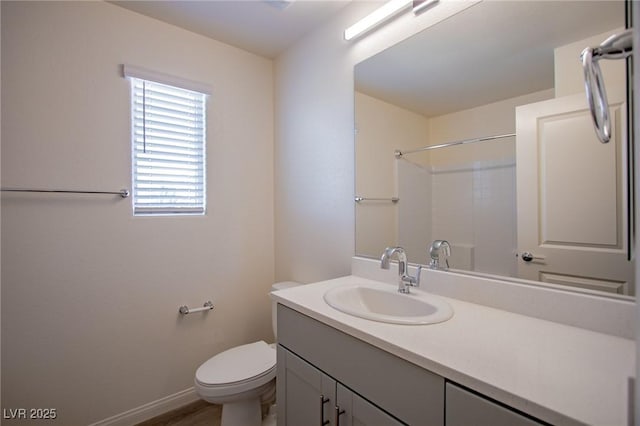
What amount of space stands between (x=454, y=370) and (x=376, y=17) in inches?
61.1

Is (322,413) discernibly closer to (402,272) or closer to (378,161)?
(402,272)

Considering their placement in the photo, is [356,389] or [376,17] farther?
[376,17]

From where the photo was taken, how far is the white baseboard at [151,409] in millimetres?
1682

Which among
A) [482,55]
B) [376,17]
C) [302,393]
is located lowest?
[302,393]

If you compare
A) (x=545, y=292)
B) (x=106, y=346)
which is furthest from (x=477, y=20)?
(x=106, y=346)

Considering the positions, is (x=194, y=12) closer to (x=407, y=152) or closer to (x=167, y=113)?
(x=167, y=113)

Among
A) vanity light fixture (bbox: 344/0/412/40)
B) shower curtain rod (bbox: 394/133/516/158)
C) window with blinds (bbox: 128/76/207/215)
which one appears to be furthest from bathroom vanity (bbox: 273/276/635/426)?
vanity light fixture (bbox: 344/0/412/40)

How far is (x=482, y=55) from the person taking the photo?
3.98ft

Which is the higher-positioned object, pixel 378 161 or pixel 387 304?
pixel 378 161

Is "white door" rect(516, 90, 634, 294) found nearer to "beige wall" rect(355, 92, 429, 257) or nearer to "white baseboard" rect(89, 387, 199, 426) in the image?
"beige wall" rect(355, 92, 429, 257)

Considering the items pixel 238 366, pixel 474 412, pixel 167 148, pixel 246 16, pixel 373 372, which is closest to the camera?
pixel 474 412

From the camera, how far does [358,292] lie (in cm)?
139

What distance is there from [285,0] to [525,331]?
1795 millimetres

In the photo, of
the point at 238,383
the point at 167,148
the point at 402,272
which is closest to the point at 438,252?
the point at 402,272
